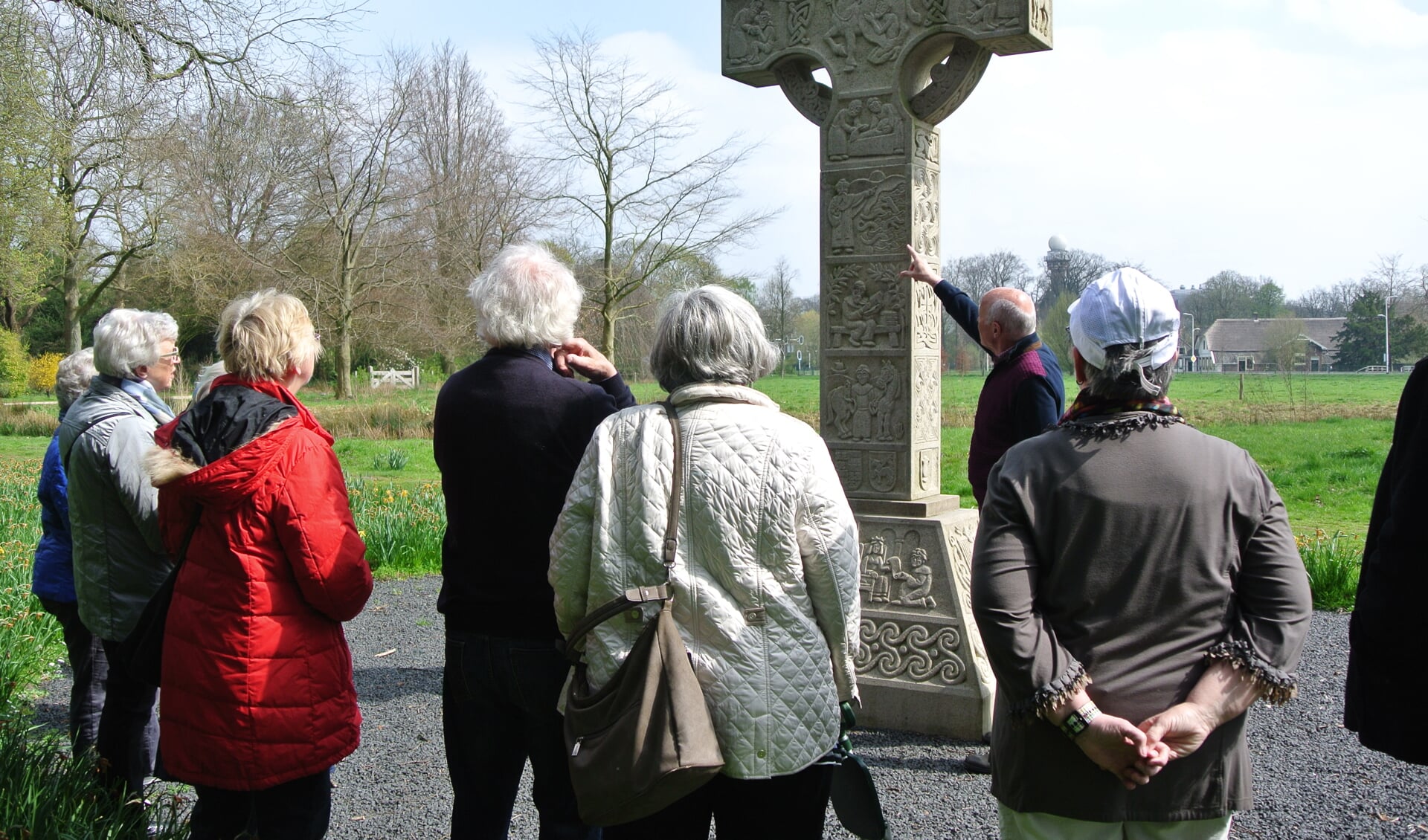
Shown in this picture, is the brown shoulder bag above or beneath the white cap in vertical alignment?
beneath

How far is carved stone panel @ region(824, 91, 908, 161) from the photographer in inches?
199

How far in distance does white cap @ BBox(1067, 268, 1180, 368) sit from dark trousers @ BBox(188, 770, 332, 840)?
2.29m

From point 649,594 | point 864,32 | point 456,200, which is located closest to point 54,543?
point 649,594

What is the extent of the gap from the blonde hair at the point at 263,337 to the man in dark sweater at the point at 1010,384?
95.5 inches

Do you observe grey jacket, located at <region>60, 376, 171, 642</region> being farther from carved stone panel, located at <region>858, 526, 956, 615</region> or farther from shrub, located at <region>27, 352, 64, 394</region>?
shrub, located at <region>27, 352, 64, 394</region>

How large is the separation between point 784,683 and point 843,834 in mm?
1742

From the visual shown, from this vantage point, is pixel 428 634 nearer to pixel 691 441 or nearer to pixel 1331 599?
pixel 691 441

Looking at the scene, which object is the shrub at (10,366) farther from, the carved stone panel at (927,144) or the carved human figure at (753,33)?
the carved stone panel at (927,144)

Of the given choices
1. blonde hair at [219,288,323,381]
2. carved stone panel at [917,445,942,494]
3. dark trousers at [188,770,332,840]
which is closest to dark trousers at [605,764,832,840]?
dark trousers at [188,770,332,840]

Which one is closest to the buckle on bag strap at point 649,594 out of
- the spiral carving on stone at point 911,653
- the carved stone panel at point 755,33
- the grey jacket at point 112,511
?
the grey jacket at point 112,511

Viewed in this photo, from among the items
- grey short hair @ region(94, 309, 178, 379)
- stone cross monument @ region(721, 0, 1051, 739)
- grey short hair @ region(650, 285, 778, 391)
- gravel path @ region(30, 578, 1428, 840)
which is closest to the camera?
grey short hair @ region(650, 285, 778, 391)

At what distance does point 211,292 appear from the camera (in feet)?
96.0

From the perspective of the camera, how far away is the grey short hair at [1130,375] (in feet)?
7.27

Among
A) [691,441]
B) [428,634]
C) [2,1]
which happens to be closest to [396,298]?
[2,1]
